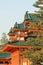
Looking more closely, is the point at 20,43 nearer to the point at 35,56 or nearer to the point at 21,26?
the point at 21,26

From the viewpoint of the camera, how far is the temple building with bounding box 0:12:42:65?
61.5ft

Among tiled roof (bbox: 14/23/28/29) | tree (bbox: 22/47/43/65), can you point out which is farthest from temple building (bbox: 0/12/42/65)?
tree (bbox: 22/47/43/65)

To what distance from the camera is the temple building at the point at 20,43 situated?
18.7m

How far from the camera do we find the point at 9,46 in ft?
62.0

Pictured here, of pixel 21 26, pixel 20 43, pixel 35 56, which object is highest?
pixel 21 26

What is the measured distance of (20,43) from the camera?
62.7 ft

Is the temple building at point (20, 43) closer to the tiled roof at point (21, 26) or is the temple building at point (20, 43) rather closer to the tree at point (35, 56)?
the tiled roof at point (21, 26)

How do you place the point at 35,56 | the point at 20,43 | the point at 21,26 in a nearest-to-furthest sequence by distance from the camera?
the point at 35,56
the point at 20,43
the point at 21,26

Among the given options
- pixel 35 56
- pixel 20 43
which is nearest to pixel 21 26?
pixel 20 43

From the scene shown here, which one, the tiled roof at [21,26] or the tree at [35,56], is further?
the tiled roof at [21,26]

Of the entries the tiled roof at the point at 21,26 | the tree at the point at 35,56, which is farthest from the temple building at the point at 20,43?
the tree at the point at 35,56

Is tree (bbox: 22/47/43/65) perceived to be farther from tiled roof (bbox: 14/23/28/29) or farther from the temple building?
tiled roof (bbox: 14/23/28/29)

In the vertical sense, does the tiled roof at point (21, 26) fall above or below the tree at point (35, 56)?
above

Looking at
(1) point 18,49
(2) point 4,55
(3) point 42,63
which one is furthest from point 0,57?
(3) point 42,63
